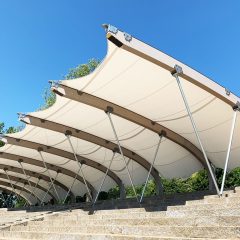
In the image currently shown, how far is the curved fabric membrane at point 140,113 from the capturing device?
38.5ft

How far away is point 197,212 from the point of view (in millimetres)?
8016

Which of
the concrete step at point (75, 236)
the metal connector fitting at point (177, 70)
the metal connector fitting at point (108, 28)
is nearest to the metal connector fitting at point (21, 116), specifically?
the concrete step at point (75, 236)

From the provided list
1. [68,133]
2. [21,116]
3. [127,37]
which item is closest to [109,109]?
[68,133]

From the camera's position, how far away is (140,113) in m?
16.3

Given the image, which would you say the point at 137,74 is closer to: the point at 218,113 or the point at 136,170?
the point at 218,113

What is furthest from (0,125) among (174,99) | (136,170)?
(174,99)

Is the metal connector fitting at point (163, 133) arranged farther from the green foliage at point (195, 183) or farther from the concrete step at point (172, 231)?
the green foliage at point (195, 183)

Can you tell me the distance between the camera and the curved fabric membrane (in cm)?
1173

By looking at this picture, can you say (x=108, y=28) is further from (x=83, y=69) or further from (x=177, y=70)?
(x=83, y=69)

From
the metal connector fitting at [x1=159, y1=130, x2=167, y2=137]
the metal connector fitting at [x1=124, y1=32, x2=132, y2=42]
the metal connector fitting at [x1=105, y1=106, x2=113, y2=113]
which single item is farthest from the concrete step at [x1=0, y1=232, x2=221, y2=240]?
the metal connector fitting at [x1=159, y1=130, x2=167, y2=137]

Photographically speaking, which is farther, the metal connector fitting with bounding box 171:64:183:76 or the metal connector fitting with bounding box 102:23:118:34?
the metal connector fitting with bounding box 171:64:183:76

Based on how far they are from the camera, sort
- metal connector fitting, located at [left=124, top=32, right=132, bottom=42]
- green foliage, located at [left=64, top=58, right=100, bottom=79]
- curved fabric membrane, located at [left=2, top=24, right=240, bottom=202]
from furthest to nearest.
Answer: green foliage, located at [left=64, top=58, right=100, bottom=79]
curved fabric membrane, located at [left=2, top=24, right=240, bottom=202]
metal connector fitting, located at [left=124, top=32, right=132, bottom=42]

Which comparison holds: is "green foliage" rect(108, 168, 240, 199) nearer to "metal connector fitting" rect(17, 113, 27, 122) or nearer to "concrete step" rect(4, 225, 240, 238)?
"metal connector fitting" rect(17, 113, 27, 122)

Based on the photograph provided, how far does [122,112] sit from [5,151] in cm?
1339
